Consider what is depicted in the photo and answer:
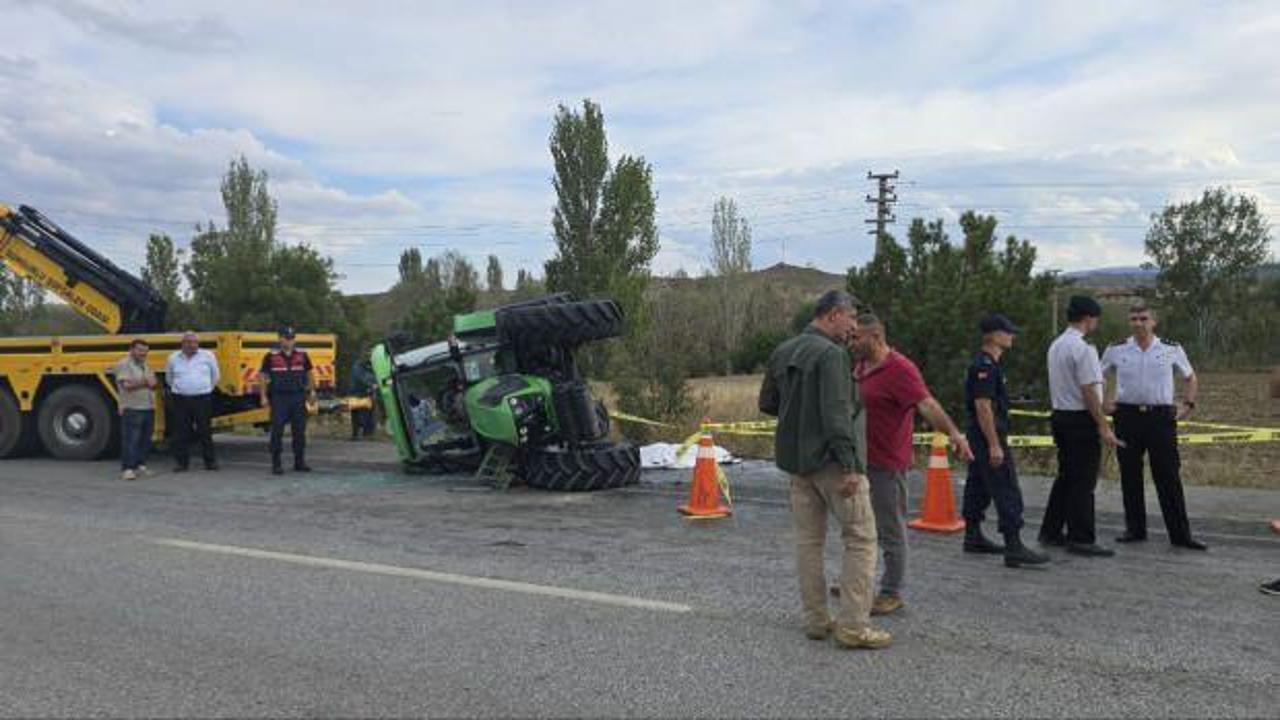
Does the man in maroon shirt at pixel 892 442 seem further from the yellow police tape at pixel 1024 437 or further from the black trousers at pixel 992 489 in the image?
the yellow police tape at pixel 1024 437

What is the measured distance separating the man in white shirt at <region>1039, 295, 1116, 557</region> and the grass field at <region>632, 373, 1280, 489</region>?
12.6ft

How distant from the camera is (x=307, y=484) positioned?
10773mm

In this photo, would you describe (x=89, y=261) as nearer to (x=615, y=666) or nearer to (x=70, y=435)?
(x=70, y=435)

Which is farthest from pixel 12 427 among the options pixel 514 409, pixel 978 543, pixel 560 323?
pixel 978 543

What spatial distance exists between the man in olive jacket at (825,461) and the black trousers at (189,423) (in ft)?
28.1

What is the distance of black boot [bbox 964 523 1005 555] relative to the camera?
701 centimetres

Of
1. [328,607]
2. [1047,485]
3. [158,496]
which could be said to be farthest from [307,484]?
[1047,485]

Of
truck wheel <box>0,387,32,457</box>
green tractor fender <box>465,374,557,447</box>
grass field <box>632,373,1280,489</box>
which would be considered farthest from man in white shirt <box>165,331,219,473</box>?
grass field <box>632,373,1280,489</box>

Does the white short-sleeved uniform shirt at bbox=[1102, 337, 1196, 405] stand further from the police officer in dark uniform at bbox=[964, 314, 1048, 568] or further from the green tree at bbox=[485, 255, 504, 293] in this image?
the green tree at bbox=[485, 255, 504, 293]

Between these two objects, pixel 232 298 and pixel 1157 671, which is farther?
pixel 232 298

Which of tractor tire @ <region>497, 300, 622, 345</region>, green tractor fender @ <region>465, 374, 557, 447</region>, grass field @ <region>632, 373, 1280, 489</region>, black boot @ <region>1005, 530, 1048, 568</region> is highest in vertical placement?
tractor tire @ <region>497, 300, 622, 345</region>

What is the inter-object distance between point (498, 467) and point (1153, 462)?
225 inches

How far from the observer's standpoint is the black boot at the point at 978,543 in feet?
23.0

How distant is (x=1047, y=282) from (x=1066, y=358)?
743cm
